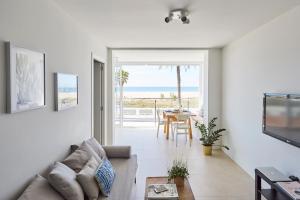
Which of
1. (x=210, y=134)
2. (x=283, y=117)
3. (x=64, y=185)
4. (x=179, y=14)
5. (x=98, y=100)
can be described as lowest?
(x=210, y=134)

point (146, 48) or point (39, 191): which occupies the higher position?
point (146, 48)

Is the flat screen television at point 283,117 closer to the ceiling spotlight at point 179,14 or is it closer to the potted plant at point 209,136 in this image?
the ceiling spotlight at point 179,14

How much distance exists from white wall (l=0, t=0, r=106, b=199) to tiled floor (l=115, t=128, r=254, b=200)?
1301mm

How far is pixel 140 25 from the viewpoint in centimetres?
381

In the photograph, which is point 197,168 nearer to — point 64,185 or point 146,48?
point 146,48

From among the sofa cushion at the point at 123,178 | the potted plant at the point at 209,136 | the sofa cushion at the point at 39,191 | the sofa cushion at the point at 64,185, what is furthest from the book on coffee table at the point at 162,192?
the potted plant at the point at 209,136

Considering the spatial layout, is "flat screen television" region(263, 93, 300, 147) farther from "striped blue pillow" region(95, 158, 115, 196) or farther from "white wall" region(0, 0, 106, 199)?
"white wall" region(0, 0, 106, 199)

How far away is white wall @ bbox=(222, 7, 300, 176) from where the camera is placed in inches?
118

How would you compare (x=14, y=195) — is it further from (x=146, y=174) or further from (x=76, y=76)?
(x=146, y=174)

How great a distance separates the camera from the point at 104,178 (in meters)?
2.62

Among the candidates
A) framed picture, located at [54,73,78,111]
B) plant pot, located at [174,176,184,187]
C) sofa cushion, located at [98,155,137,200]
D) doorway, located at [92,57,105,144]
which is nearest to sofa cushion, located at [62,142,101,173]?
sofa cushion, located at [98,155,137,200]

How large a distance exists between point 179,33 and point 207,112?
2.33m

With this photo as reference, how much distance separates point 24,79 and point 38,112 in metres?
0.42

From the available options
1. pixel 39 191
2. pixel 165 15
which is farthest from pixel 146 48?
pixel 39 191
